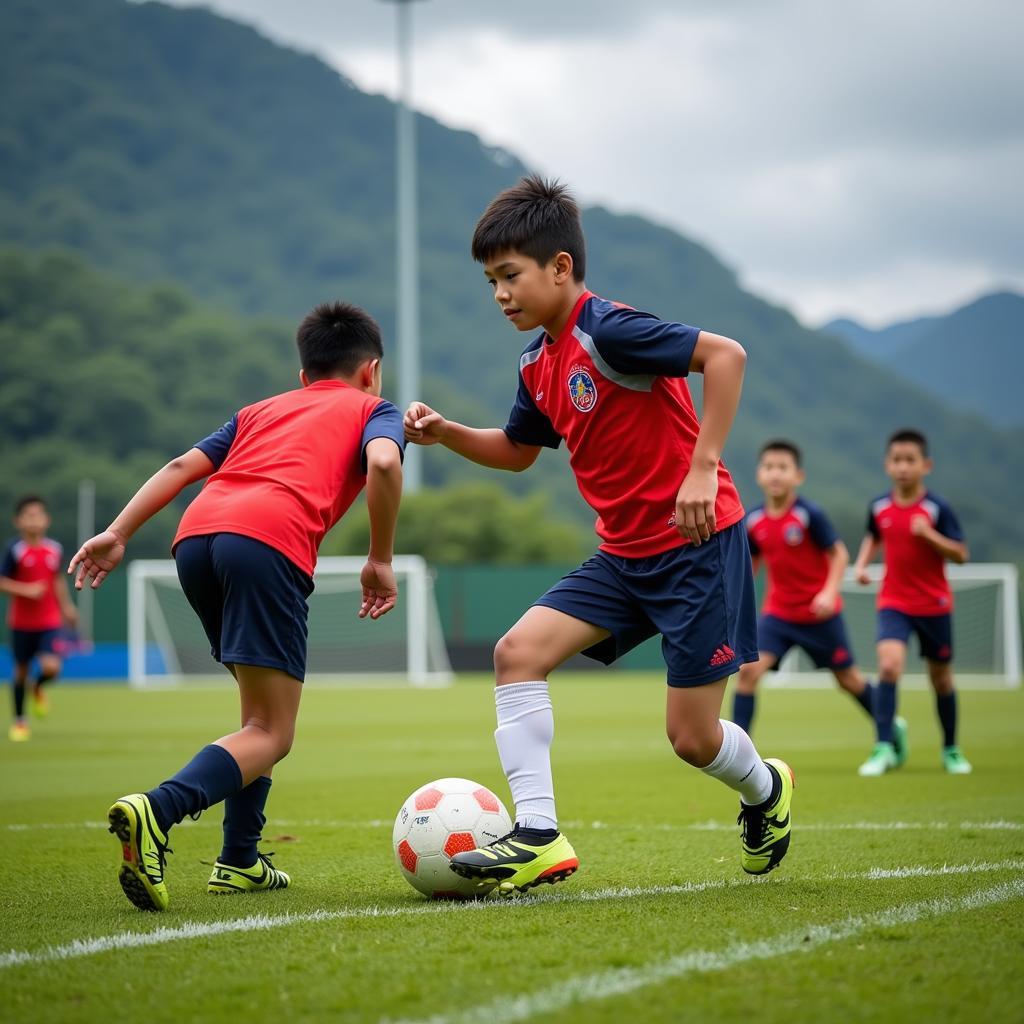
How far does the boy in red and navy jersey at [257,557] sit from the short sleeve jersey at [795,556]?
17.6 ft

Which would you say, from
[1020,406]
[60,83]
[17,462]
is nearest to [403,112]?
[17,462]

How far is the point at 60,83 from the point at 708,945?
102219 mm

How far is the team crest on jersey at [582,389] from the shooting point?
4.67 meters

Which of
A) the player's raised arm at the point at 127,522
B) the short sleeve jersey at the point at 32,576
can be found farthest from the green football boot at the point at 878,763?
the short sleeve jersey at the point at 32,576

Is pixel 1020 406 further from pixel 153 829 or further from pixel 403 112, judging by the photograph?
pixel 153 829

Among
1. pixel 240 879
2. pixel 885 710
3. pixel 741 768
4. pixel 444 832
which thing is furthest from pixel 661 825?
pixel 885 710

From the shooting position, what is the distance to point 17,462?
60062mm

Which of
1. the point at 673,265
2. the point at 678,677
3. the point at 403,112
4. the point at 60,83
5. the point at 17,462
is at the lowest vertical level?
the point at 678,677

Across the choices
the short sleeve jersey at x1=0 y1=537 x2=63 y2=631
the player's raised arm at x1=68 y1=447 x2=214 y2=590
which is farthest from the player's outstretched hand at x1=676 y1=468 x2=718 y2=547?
the short sleeve jersey at x1=0 y1=537 x2=63 y2=631

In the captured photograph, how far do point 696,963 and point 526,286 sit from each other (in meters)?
2.18

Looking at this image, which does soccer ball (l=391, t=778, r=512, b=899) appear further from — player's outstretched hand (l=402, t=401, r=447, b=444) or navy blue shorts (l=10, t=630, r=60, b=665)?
navy blue shorts (l=10, t=630, r=60, b=665)

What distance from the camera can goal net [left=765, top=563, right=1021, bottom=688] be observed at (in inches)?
993

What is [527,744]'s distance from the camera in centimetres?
458

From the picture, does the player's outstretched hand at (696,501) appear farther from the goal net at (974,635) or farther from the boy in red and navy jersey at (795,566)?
the goal net at (974,635)
